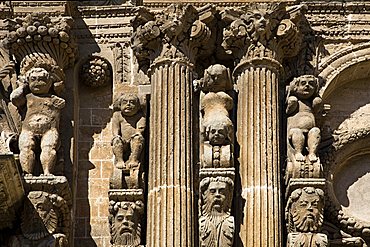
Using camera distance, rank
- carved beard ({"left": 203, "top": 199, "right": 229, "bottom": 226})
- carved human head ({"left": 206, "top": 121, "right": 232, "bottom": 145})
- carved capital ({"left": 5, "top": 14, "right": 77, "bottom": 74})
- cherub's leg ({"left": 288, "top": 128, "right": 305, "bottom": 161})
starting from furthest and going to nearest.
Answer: carved capital ({"left": 5, "top": 14, "right": 77, "bottom": 74}) → cherub's leg ({"left": 288, "top": 128, "right": 305, "bottom": 161}) → carved human head ({"left": 206, "top": 121, "right": 232, "bottom": 145}) → carved beard ({"left": 203, "top": 199, "right": 229, "bottom": 226})

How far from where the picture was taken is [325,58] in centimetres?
2300

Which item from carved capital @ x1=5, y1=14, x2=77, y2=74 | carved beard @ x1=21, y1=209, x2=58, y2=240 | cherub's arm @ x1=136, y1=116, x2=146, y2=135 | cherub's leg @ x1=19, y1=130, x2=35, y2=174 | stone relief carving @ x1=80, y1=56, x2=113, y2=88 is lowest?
carved beard @ x1=21, y1=209, x2=58, y2=240

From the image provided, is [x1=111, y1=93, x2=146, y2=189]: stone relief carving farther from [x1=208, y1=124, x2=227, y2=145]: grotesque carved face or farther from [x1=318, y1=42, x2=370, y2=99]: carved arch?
[x1=318, y1=42, x2=370, y2=99]: carved arch

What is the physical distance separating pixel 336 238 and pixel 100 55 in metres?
3.90

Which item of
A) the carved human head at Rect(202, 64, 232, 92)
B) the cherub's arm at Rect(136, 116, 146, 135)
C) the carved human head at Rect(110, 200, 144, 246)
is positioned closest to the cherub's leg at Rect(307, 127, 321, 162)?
the carved human head at Rect(202, 64, 232, 92)

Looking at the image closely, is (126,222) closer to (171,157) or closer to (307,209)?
(171,157)

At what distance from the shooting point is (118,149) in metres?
22.0

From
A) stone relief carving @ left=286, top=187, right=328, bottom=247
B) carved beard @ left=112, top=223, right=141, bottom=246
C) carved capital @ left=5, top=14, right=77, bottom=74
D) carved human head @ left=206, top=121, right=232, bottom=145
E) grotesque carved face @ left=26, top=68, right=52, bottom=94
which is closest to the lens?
stone relief carving @ left=286, top=187, right=328, bottom=247

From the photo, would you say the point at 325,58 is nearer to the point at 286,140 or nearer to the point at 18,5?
the point at 286,140

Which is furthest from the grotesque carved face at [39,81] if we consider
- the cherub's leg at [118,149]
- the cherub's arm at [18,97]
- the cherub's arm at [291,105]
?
the cherub's arm at [291,105]

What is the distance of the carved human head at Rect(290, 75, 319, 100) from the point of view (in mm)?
22328

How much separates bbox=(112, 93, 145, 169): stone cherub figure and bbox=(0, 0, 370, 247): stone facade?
0.08ft

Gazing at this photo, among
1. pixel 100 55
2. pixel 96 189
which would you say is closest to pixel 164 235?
pixel 96 189

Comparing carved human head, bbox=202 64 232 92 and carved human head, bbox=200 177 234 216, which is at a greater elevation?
carved human head, bbox=202 64 232 92
